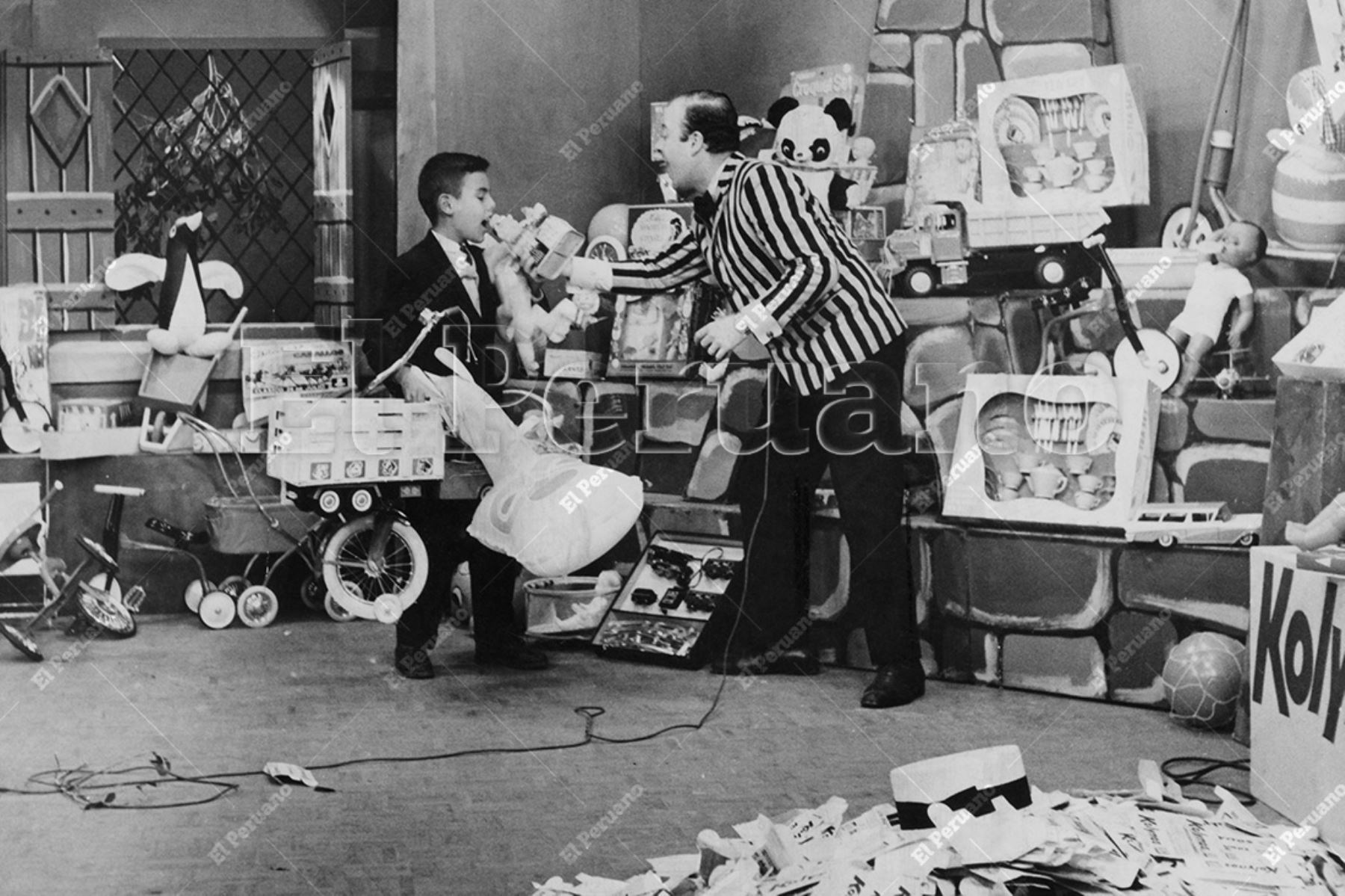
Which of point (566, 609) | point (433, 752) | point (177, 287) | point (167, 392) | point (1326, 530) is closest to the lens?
point (1326, 530)

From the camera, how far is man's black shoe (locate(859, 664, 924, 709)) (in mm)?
5164

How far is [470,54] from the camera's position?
6633mm

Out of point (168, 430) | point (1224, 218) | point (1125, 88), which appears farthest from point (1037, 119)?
point (168, 430)

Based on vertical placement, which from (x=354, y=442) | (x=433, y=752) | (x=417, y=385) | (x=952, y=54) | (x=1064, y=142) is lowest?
(x=433, y=752)

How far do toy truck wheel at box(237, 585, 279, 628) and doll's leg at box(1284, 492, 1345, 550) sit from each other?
13.4 feet

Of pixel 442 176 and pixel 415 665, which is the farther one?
pixel 442 176

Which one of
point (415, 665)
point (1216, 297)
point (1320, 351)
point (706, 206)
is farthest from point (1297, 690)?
point (415, 665)

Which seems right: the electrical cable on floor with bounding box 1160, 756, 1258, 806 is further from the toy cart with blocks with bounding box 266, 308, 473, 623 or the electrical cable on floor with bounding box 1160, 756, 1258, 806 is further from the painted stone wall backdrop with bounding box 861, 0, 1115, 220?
the toy cart with blocks with bounding box 266, 308, 473, 623

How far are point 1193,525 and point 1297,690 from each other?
119 cm

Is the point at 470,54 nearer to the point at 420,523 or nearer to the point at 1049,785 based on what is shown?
the point at 420,523

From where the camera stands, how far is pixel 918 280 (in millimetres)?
5844

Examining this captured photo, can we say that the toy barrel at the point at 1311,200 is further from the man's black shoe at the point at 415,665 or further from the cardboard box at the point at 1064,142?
the man's black shoe at the point at 415,665

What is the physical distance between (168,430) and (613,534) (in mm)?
2423

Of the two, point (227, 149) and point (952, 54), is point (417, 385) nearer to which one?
point (952, 54)
